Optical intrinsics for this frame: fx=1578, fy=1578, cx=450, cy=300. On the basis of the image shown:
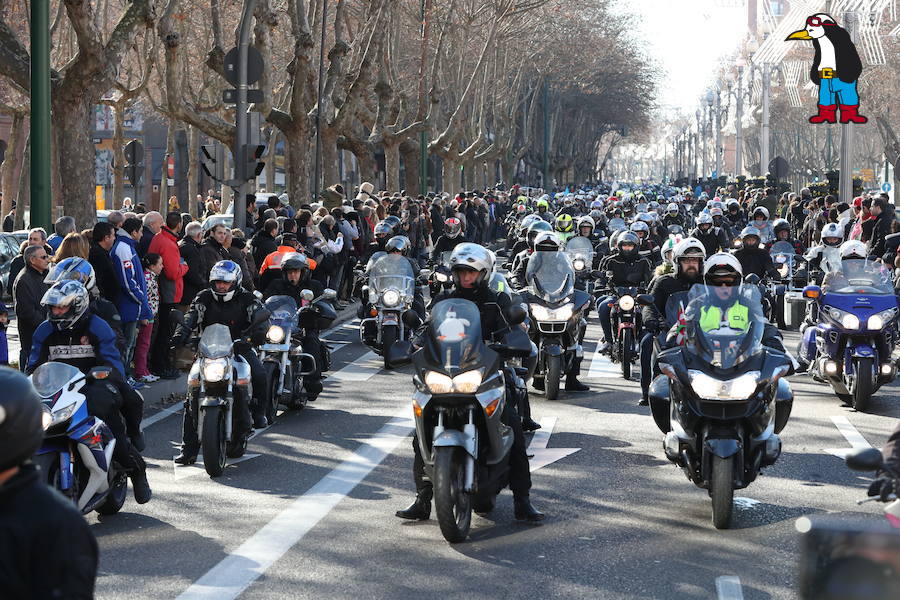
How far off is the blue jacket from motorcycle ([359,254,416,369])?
352cm

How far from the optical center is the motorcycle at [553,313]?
46.9ft

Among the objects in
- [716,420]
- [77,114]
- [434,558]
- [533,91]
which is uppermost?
[533,91]

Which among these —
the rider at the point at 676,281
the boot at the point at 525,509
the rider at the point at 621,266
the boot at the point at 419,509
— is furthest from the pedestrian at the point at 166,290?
the boot at the point at 525,509

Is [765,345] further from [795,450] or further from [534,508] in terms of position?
[795,450]

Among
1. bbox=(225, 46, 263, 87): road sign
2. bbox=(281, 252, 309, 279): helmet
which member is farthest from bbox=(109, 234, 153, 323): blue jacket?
bbox=(225, 46, 263, 87): road sign

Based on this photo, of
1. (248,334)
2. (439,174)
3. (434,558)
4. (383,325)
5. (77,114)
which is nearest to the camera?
(434,558)

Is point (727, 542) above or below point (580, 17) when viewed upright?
below

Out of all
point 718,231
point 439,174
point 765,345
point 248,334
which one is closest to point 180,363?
point 248,334

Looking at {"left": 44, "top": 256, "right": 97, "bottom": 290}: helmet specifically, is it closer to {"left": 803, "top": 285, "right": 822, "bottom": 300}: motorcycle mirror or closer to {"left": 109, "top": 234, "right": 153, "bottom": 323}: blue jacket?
{"left": 109, "top": 234, "right": 153, "bottom": 323}: blue jacket

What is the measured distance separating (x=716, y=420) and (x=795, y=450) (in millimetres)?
2838

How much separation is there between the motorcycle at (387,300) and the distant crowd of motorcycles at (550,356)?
0.06ft

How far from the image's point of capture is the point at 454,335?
8109 millimetres

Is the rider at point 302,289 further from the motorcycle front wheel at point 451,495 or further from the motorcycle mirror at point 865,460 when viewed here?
the motorcycle mirror at point 865,460

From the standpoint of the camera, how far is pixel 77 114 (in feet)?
70.4
